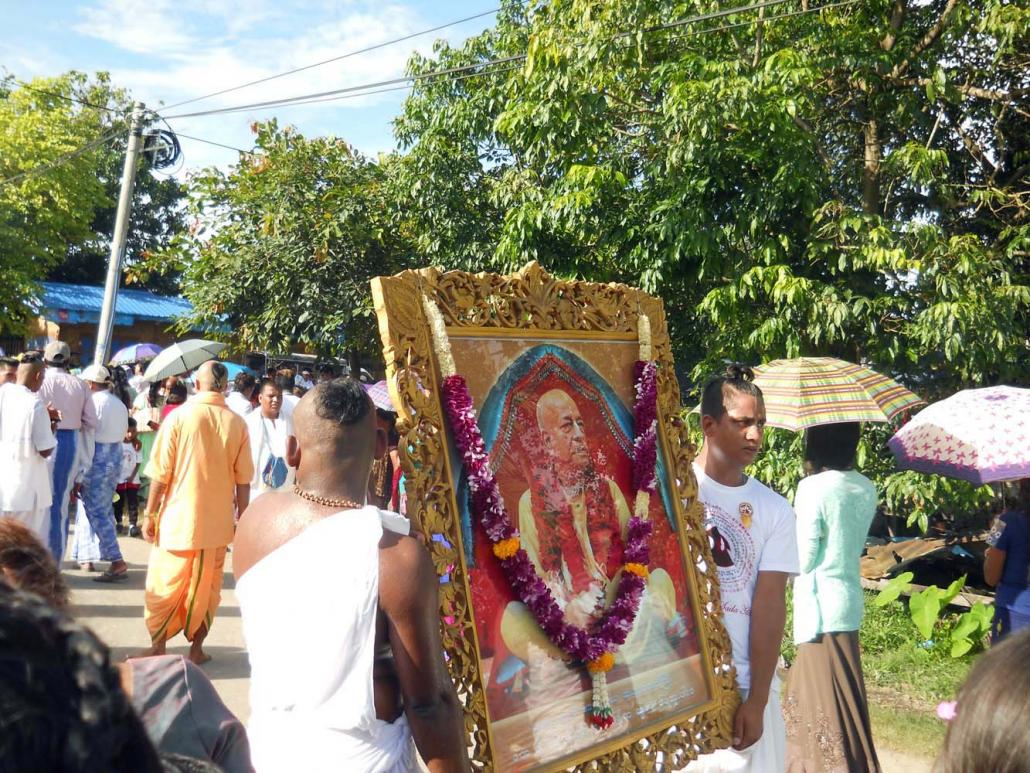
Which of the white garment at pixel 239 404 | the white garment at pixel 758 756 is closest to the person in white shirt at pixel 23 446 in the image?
the white garment at pixel 239 404

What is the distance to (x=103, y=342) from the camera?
1423cm

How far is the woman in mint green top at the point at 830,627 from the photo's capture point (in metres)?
4.05

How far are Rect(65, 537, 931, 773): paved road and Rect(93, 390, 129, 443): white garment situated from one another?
1.24 m

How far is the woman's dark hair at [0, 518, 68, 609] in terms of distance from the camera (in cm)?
190

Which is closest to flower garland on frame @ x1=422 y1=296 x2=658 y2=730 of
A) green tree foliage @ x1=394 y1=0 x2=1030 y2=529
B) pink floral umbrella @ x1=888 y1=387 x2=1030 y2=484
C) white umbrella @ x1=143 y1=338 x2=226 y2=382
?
pink floral umbrella @ x1=888 y1=387 x2=1030 y2=484

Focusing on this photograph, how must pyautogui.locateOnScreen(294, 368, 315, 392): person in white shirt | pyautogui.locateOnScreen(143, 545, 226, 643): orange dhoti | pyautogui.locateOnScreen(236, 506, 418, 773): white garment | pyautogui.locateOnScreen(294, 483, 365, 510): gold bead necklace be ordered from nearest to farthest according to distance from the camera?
pyautogui.locateOnScreen(236, 506, 418, 773): white garment < pyautogui.locateOnScreen(294, 483, 365, 510): gold bead necklace < pyautogui.locateOnScreen(143, 545, 226, 643): orange dhoti < pyautogui.locateOnScreen(294, 368, 315, 392): person in white shirt

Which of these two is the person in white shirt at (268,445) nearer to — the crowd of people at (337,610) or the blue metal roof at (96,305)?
the crowd of people at (337,610)

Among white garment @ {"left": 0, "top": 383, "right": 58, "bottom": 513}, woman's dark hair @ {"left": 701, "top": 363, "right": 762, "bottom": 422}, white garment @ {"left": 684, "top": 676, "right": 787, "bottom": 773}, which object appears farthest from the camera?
white garment @ {"left": 0, "top": 383, "right": 58, "bottom": 513}

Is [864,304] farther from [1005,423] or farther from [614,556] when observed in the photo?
[614,556]

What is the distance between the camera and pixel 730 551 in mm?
3133

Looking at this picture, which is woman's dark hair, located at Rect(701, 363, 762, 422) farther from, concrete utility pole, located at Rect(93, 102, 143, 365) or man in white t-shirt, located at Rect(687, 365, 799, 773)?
concrete utility pole, located at Rect(93, 102, 143, 365)

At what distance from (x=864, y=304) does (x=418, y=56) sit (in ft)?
22.1

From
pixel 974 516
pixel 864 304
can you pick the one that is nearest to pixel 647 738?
pixel 864 304

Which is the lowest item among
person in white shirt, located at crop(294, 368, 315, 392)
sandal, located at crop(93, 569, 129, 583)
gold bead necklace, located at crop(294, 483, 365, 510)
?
sandal, located at crop(93, 569, 129, 583)
